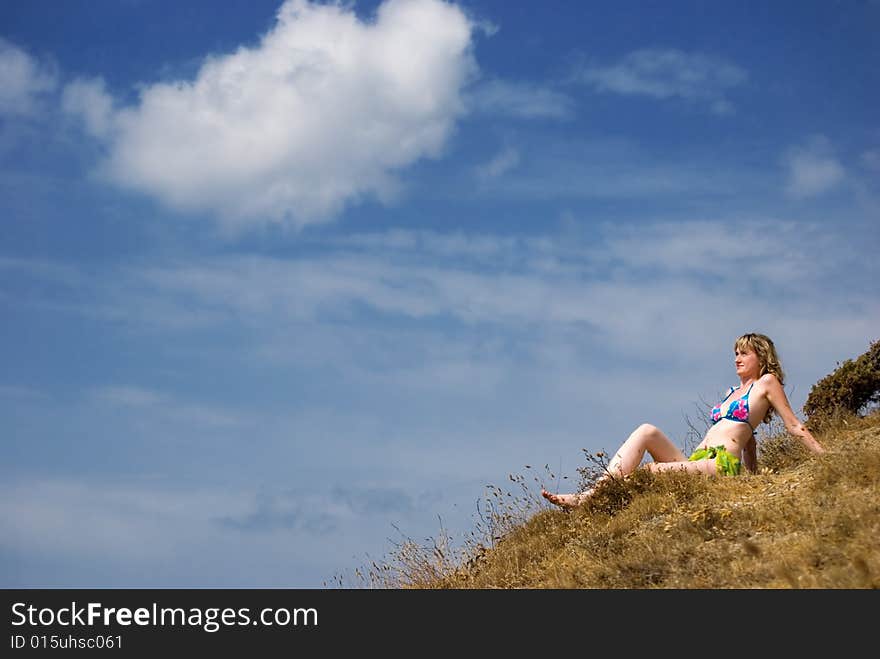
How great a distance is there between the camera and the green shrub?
1386 centimetres

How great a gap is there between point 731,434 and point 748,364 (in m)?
0.97

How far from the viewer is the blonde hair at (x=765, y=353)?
449 inches

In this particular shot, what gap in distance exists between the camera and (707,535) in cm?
912

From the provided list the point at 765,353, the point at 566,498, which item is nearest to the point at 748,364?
the point at 765,353

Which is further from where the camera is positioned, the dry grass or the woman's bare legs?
the woman's bare legs

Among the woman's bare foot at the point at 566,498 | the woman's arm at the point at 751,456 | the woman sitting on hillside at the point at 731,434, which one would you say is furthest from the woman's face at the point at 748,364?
the woman's bare foot at the point at 566,498

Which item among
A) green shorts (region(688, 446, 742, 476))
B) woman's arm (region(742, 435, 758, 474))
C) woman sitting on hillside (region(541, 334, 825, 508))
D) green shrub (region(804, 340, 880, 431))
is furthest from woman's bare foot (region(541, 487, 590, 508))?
green shrub (region(804, 340, 880, 431))

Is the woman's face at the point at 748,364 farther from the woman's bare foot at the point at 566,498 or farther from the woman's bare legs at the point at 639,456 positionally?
the woman's bare foot at the point at 566,498

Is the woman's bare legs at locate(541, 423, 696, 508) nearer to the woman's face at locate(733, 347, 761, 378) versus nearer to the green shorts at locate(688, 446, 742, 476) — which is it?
the green shorts at locate(688, 446, 742, 476)
